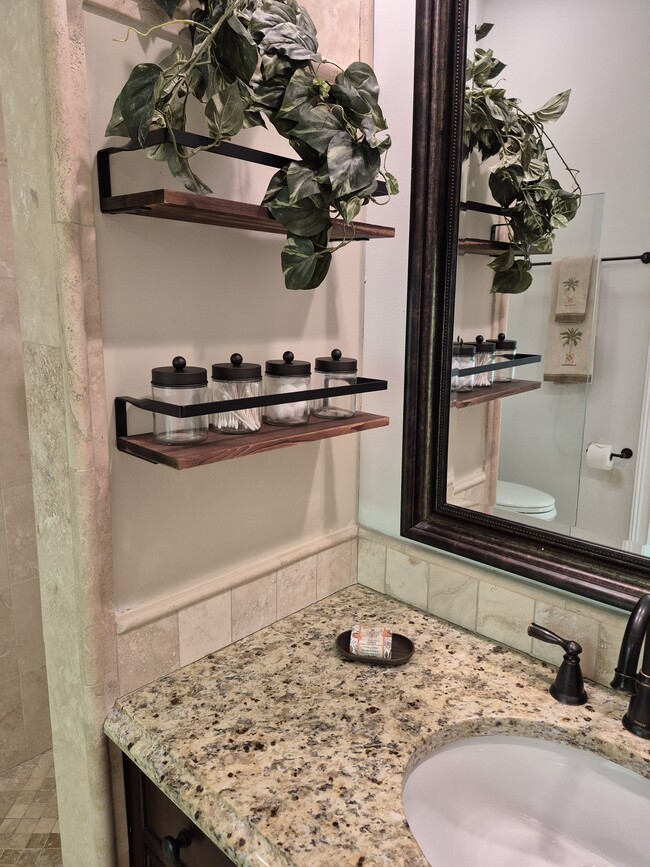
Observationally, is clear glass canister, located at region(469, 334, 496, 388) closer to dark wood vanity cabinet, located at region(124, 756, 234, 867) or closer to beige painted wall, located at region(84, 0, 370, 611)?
beige painted wall, located at region(84, 0, 370, 611)

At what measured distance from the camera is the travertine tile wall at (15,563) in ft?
5.83

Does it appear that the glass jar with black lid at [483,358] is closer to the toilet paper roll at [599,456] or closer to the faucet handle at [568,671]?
the toilet paper roll at [599,456]

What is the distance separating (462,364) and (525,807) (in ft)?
2.44

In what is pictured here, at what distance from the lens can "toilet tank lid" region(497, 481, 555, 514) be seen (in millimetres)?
1093

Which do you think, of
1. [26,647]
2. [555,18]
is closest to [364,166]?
[555,18]

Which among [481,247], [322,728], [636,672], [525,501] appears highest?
[481,247]

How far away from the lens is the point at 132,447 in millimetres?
945

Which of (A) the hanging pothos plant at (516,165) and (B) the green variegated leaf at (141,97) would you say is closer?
(B) the green variegated leaf at (141,97)

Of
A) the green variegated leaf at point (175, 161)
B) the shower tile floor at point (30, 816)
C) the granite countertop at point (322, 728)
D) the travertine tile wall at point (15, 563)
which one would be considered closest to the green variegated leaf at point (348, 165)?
the green variegated leaf at point (175, 161)

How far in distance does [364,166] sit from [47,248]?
1.56 ft

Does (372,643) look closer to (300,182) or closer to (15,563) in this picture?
(300,182)

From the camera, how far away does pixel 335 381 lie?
47.2 inches

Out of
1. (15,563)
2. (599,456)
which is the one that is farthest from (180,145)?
(15,563)

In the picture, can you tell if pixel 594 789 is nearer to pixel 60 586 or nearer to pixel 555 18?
pixel 60 586
